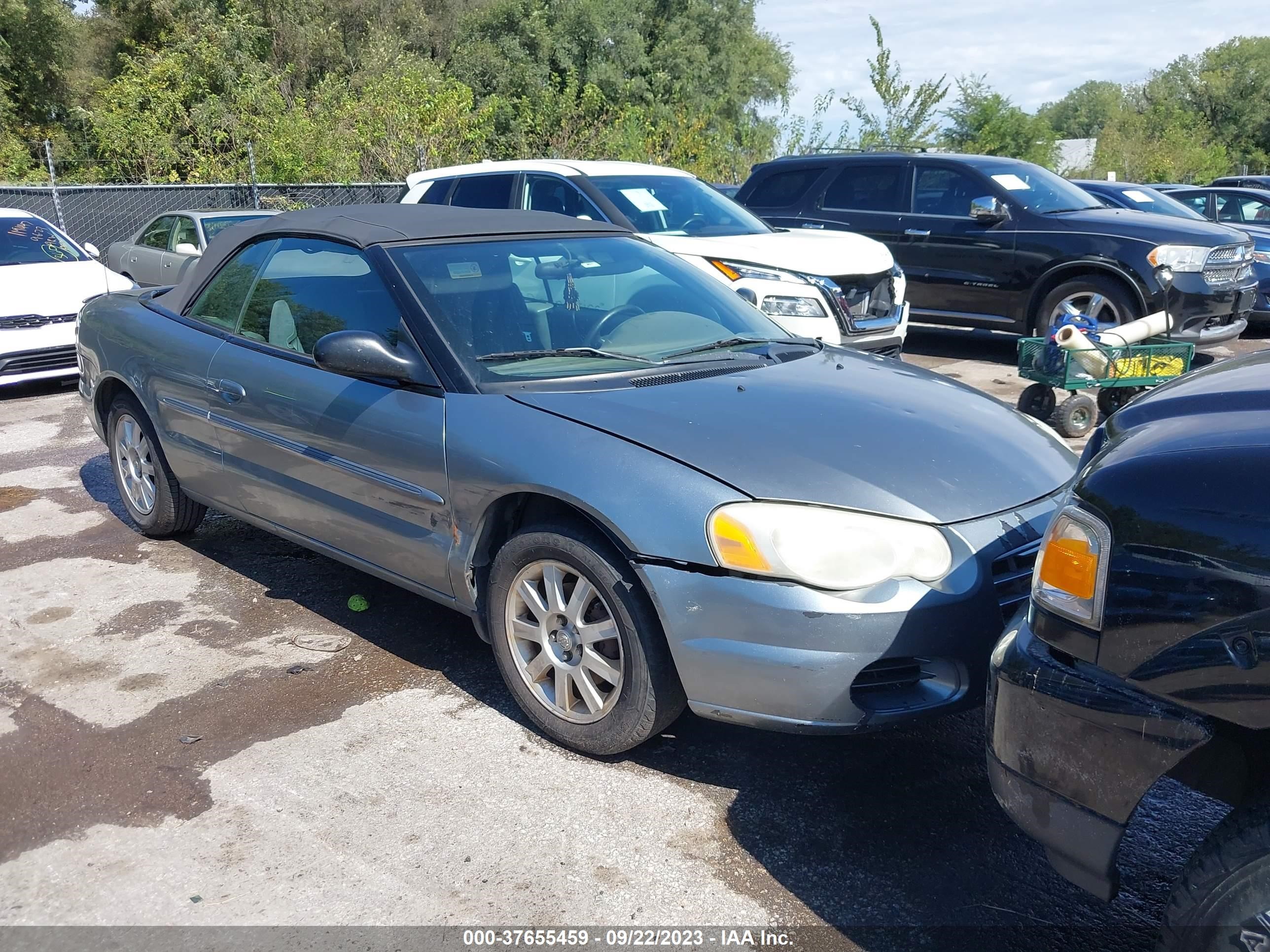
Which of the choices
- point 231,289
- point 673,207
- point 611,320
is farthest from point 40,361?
point 611,320

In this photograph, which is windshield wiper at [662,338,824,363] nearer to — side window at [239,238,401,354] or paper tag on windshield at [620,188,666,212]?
side window at [239,238,401,354]

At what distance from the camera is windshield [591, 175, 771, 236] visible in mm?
8961

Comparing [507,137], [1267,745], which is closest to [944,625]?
[1267,745]

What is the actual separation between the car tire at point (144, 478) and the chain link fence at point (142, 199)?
9.62 m

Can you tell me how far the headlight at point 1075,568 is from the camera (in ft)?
7.11

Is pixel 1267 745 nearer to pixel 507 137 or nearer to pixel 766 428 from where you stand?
pixel 766 428

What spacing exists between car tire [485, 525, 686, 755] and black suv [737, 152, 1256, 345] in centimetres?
635

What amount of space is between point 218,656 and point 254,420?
36.0 inches

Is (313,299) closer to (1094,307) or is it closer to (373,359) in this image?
(373,359)

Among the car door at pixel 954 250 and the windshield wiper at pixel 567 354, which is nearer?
the windshield wiper at pixel 567 354

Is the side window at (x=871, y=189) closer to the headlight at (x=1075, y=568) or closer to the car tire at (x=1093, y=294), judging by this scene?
the car tire at (x=1093, y=294)

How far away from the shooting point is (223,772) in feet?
11.4

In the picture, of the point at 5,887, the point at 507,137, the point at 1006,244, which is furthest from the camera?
the point at 507,137

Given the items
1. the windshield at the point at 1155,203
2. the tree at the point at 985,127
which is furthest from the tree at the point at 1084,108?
the windshield at the point at 1155,203
